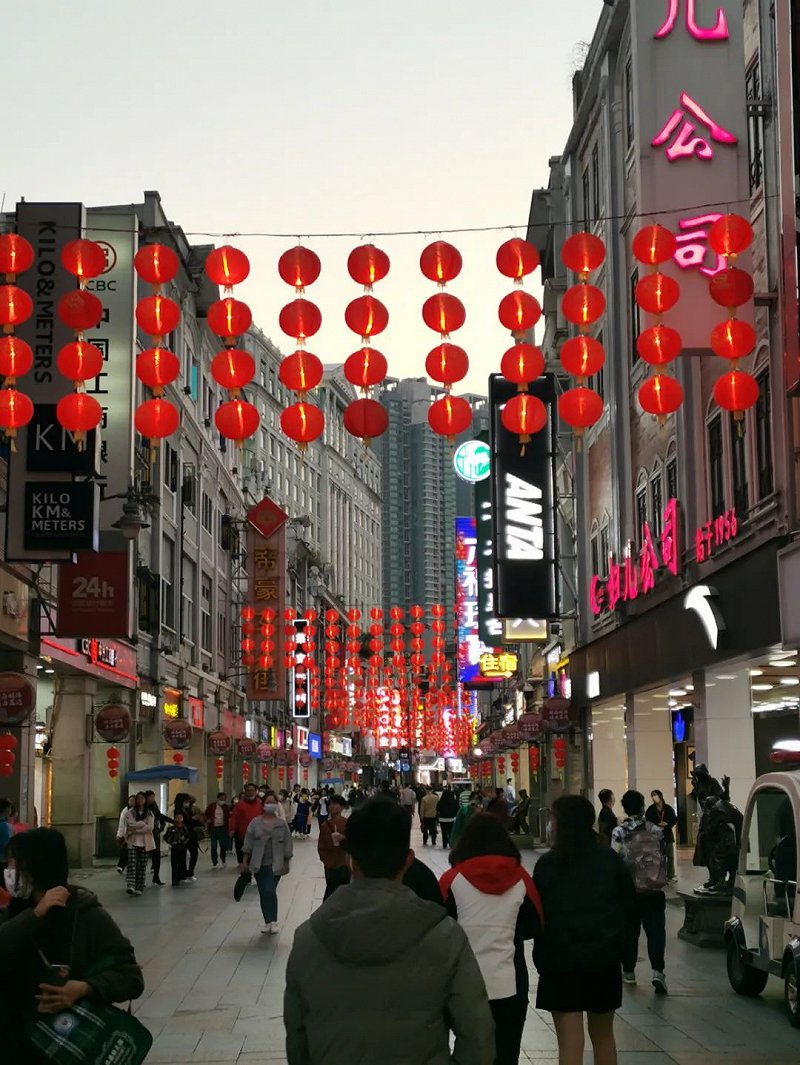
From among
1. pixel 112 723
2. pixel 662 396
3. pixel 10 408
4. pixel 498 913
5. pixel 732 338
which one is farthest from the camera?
pixel 112 723

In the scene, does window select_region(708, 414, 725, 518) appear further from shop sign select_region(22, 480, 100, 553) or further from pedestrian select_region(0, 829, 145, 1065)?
pedestrian select_region(0, 829, 145, 1065)

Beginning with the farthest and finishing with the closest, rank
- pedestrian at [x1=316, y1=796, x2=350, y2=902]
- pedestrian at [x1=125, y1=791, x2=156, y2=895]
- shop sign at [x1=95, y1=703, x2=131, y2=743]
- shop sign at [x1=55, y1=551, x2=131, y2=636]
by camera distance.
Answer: shop sign at [x1=95, y1=703, x2=131, y2=743] < pedestrian at [x1=125, y1=791, x2=156, y2=895] < shop sign at [x1=55, y1=551, x2=131, y2=636] < pedestrian at [x1=316, y1=796, x2=350, y2=902]

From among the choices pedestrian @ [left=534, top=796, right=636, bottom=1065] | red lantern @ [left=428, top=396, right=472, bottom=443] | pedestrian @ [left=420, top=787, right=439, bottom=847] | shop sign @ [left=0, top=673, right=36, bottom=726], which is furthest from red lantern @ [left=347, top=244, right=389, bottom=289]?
pedestrian @ [left=420, top=787, right=439, bottom=847]

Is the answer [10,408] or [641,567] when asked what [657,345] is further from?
[641,567]

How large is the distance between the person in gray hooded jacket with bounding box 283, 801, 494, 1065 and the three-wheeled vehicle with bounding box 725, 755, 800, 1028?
7.61m

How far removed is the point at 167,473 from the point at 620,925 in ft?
118

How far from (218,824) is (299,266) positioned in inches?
836

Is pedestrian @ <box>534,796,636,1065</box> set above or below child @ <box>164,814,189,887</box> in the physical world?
above

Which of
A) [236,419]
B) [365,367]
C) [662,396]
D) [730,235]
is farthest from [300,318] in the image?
[730,235]

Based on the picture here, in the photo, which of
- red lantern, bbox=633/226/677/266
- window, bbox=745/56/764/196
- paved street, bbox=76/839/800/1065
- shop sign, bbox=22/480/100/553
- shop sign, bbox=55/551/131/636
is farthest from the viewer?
shop sign, bbox=55/551/131/636

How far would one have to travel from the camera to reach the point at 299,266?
15.2 meters

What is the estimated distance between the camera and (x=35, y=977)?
4992 mm

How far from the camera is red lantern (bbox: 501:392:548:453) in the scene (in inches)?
673

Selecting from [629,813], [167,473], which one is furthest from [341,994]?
[167,473]
